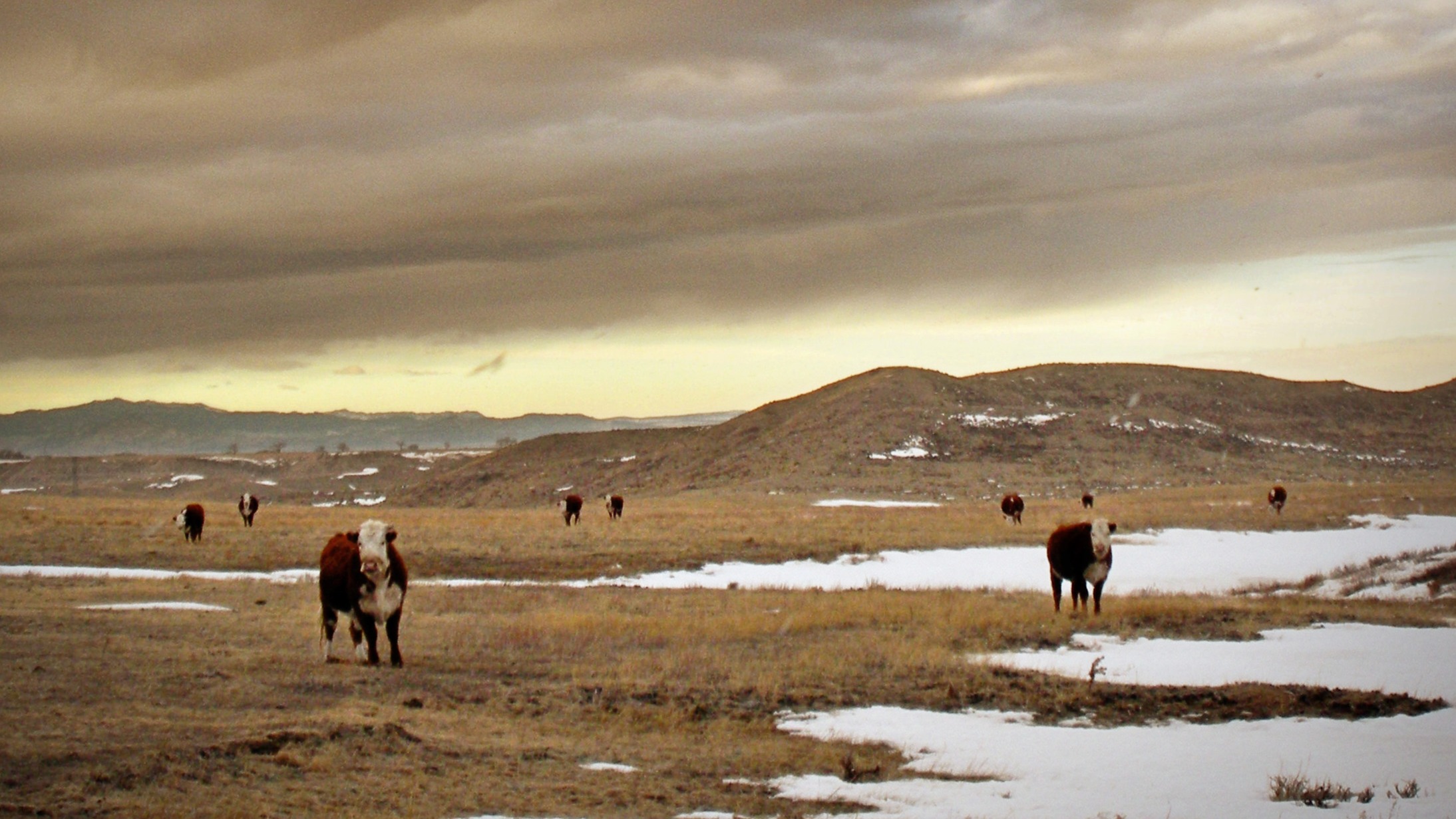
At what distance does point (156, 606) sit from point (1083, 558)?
53.8ft

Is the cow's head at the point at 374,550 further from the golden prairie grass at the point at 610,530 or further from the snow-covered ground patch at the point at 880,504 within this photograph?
the snow-covered ground patch at the point at 880,504

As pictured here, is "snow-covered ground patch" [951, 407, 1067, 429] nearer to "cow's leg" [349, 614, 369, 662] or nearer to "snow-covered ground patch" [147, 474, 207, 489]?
"cow's leg" [349, 614, 369, 662]

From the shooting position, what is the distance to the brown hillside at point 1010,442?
317 feet

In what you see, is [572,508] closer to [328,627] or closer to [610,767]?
[328,627]

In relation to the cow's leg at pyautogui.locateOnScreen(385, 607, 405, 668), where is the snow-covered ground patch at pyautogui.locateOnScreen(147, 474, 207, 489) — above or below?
above

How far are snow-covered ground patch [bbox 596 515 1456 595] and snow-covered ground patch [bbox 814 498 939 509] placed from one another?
20326mm

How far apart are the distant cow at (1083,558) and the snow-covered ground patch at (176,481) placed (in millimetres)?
168352

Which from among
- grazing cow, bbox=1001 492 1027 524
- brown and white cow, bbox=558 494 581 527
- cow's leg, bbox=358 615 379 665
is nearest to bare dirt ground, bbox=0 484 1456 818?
cow's leg, bbox=358 615 379 665

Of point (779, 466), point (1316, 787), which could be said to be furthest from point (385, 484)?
point (1316, 787)

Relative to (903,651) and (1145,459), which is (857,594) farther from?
(1145,459)

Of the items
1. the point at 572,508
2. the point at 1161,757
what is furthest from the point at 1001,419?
the point at 1161,757

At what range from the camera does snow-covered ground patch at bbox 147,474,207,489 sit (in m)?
174

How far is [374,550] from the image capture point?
16.1 meters

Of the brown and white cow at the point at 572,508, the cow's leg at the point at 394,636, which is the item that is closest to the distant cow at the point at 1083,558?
the cow's leg at the point at 394,636
